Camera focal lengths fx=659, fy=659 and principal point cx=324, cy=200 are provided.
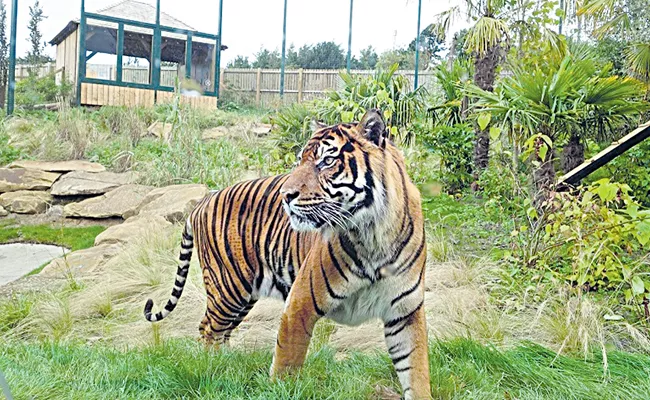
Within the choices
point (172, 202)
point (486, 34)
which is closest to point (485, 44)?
point (486, 34)

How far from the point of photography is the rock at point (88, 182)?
37.9 feet

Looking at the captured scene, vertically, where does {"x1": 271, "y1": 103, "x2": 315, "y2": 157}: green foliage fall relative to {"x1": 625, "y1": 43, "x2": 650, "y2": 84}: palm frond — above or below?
below

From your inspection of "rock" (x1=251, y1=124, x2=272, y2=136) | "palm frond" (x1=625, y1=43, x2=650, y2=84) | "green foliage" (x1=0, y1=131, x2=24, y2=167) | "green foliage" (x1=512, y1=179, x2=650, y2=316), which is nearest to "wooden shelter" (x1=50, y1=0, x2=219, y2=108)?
"rock" (x1=251, y1=124, x2=272, y2=136)

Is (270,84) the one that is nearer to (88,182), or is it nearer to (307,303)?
(88,182)

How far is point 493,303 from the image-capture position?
211 inches

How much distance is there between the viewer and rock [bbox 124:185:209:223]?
8.74m

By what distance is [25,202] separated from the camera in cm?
1126

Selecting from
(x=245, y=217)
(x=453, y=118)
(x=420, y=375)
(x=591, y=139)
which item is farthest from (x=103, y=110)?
(x=420, y=375)

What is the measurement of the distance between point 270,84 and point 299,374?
24.8m

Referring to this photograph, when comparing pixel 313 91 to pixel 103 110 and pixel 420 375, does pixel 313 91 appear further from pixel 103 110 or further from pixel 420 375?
pixel 420 375

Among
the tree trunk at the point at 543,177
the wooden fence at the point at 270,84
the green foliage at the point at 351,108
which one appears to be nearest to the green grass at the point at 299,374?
the tree trunk at the point at 543,177

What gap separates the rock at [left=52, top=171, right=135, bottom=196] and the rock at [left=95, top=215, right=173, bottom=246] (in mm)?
2908

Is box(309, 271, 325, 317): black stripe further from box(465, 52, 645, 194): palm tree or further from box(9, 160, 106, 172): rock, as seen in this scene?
box(9, 160, 106, 172): rock

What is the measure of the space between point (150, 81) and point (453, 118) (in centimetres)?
1419
